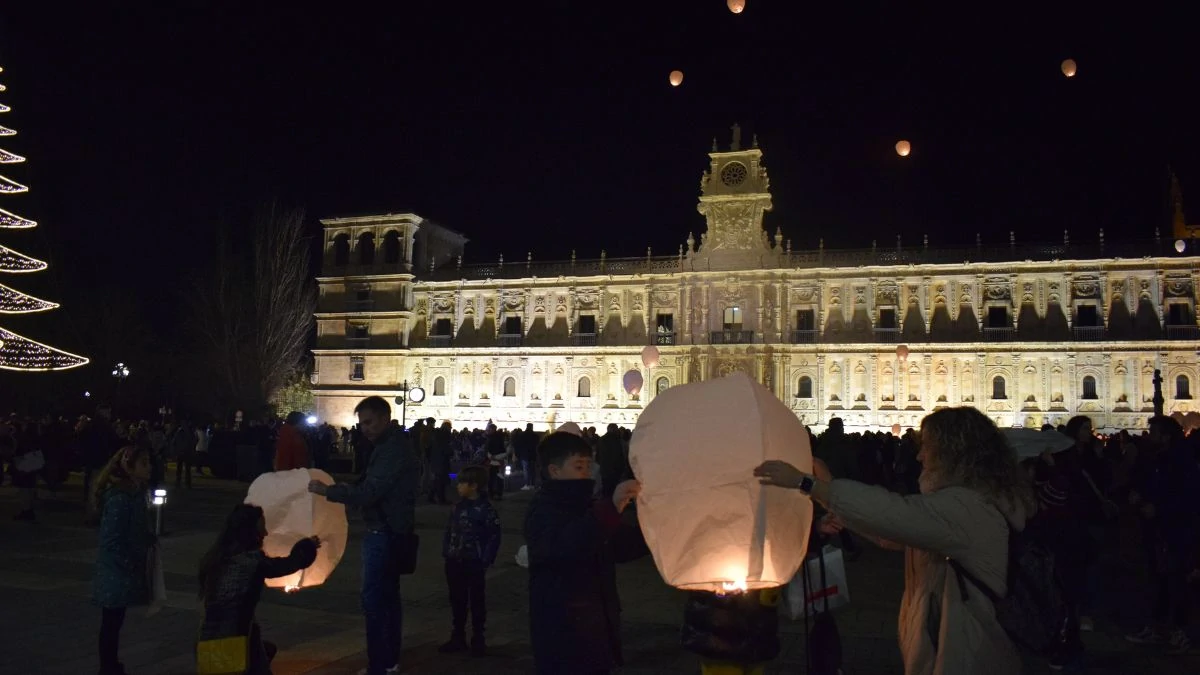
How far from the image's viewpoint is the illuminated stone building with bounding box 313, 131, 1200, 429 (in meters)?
36.0

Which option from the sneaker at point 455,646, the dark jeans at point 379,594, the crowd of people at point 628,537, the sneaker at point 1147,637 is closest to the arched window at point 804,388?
the crowd of people at point 628,537

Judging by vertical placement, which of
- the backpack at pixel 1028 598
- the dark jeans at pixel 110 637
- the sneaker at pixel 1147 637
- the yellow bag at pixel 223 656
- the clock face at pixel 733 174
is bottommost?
the sneaker at pixel 1147 637

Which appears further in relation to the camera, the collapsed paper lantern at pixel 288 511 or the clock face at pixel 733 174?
the clock face at pixel 733 174

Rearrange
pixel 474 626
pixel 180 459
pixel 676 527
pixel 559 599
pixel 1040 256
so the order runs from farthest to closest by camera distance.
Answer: pixel 1040 256, pixel 180 459, pixel 474 626, pixel 559 599, pixel 676 527

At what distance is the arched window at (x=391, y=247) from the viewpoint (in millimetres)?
45375

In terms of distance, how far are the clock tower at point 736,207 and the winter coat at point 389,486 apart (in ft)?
116

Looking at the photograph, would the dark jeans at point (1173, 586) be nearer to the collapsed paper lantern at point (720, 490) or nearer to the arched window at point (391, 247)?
the collapsed paper lantern at point (720, 490)

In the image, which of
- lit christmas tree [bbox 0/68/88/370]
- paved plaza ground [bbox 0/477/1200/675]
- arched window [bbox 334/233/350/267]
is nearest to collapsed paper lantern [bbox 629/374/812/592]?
paved plaza ground [bbox 0/477/1200/675]

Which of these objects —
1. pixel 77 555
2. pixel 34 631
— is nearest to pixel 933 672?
pixel 34 631

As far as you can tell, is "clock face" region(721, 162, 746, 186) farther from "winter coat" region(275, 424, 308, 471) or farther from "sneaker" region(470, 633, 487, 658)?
"sneaker" region(470, 633, 487, 658)

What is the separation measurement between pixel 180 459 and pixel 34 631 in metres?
13.3

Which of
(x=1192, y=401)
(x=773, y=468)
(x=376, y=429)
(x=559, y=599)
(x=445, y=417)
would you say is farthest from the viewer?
(x=445, y=417)

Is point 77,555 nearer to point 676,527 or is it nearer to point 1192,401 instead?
point 676,527

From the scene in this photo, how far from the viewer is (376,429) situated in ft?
17.9
